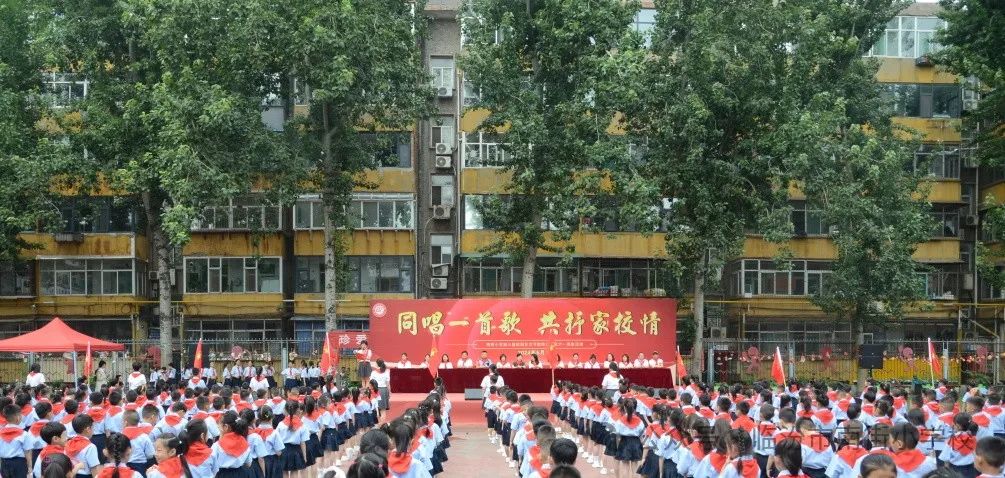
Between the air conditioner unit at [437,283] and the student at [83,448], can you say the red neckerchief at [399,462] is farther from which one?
the air conditioner unit at [437,283]

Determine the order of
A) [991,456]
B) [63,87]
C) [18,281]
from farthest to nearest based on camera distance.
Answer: [18,281]
[63,87]
[991,456]

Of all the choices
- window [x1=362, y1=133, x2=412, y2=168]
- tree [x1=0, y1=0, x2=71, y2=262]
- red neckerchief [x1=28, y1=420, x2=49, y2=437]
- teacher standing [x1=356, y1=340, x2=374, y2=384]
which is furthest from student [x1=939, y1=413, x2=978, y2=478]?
tree [x1=0, y1=0, x2=71, y2=262]

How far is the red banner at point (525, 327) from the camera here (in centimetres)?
2652

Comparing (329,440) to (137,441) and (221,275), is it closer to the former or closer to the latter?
(137,441)

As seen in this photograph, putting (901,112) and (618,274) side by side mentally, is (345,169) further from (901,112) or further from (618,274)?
(901,112)

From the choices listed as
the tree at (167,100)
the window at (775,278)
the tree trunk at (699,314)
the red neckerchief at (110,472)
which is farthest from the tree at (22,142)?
the red neckerchief at (110,472)

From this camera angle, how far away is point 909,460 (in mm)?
8352

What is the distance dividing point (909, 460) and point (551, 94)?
19.7 metres

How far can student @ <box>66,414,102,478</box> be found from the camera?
376 inches

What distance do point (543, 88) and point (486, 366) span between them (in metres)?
7.88

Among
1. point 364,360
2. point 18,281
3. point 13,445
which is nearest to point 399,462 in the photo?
point 13,445

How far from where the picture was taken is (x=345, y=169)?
28.1 meters

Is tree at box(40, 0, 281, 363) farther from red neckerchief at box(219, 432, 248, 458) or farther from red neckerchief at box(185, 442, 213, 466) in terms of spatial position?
red neckerchief at box(185, 442, 213, 466)

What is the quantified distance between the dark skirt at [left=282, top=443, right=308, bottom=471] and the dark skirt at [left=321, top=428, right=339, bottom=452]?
160cm
